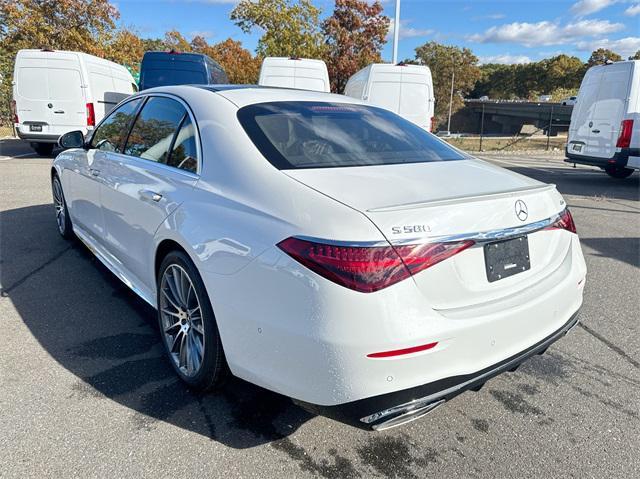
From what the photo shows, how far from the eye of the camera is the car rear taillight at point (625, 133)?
9766mm

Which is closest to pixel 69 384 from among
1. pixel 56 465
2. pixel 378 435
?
pixel 56 465

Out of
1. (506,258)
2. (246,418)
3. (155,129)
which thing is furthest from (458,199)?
(155,129)

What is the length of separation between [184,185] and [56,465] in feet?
4.67

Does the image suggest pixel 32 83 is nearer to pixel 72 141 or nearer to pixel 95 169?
pixel 72 141

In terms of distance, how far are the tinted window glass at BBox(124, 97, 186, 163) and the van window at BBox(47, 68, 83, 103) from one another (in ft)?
33.3

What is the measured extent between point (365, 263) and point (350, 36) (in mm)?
33131

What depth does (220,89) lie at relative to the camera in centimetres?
307

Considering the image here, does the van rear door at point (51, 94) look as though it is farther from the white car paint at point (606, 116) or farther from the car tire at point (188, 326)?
the white car paint at point (606, 116)

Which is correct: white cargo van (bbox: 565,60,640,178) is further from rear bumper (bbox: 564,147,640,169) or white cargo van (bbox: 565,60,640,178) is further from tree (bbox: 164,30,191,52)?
tree (bbox: 164,30,191,52)

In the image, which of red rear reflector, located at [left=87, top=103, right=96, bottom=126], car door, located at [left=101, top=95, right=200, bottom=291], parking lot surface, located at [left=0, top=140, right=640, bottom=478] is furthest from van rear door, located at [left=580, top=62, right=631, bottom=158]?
red rear reflector, located at [left=87, top=103, right=96, bottom=126]

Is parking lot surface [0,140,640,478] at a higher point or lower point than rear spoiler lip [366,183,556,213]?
lower

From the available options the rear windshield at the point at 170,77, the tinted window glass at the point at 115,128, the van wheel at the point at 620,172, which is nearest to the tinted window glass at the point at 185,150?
the tinted window glass at the point at 115,128

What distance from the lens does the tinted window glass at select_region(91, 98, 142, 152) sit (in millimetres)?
3682

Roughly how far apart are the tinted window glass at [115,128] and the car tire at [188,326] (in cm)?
143
